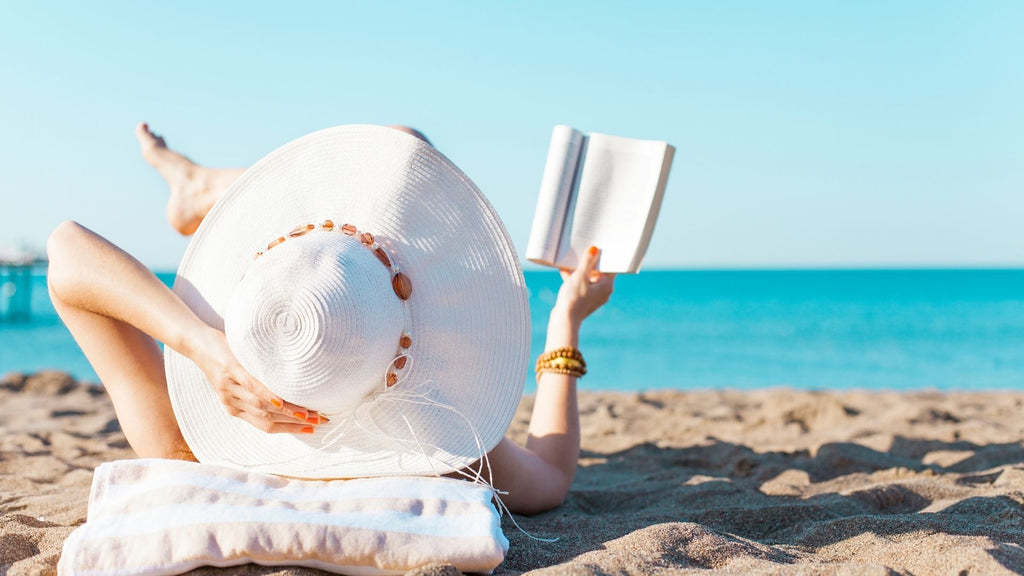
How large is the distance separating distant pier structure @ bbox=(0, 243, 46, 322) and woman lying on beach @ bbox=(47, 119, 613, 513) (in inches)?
749

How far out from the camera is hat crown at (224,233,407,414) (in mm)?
1737

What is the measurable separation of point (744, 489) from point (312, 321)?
66.9 inches

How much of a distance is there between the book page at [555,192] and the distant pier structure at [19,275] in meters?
19.6

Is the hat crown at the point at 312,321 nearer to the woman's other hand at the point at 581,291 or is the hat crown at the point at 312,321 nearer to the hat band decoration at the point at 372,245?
the hat band decoration at the point at 372,245

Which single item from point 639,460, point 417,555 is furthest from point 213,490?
point 639,460

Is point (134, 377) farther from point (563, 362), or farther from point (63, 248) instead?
point (563, 362)

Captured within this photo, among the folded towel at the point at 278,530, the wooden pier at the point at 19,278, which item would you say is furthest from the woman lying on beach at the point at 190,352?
the wooden pier at the point at 19,278

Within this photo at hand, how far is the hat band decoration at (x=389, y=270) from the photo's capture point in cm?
193

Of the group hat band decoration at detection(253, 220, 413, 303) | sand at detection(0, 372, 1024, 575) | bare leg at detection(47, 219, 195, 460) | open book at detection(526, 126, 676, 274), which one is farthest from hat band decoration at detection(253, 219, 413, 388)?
open book at detection(526, 126, 676, 274)

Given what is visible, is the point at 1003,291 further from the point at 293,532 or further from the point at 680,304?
the point at 293,532

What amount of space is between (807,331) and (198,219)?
23.2 metres

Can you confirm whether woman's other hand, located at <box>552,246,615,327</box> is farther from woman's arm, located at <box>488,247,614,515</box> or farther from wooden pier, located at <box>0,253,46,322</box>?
wooden pier, located at <box>0,253,46,322</box>

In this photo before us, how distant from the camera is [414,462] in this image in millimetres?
1981

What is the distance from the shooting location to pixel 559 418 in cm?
254
